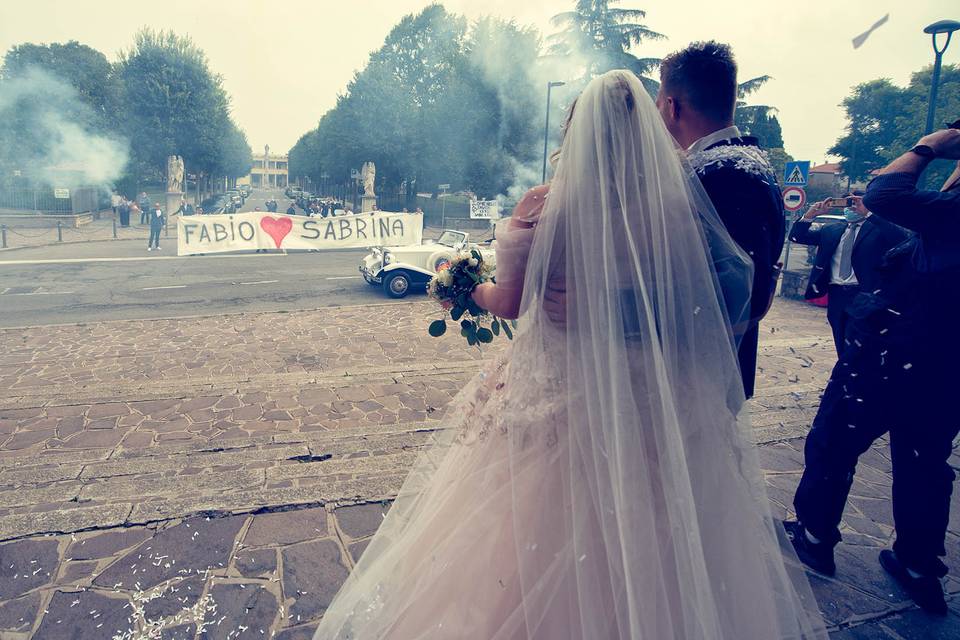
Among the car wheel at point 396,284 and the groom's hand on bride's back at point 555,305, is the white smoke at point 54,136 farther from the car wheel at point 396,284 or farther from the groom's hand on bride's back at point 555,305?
the groom's hand on bride's back at point 555,305

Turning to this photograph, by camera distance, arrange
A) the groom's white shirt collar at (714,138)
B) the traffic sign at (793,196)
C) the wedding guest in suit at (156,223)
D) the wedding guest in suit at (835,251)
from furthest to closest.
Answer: the wedding guest in suit at (156,223) < the traffic sign at (793,196) < the wedding guest in suit at (835,251) < the groom's white shirt collar at (714,138)

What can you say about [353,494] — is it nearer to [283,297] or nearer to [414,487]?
Answer: [414,487]

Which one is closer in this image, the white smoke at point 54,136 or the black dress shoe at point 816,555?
the black dress shoe at point 816,555

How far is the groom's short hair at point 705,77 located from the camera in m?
2.01

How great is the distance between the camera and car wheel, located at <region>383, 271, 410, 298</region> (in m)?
11.9

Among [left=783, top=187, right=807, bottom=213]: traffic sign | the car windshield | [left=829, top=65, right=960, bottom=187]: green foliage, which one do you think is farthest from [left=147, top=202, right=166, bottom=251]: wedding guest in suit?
[left=829, top=65, right=960, bottom=187]: green foliage

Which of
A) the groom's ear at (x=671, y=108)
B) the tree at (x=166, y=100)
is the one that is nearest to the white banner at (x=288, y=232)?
the groom's ear at (x=671, y=108)

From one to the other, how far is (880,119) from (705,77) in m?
48.4

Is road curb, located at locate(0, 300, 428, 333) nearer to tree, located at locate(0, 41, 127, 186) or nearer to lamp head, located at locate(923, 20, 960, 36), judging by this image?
lamp head, located at locate(923, 20, 960, 36)

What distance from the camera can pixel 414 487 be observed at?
246 centimetres

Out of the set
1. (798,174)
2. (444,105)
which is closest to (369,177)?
(444,105)

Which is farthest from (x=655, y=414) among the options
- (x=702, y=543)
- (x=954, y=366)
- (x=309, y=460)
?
(x=309, y=460)

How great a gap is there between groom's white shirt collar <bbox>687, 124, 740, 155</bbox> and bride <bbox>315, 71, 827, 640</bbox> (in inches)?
11.9

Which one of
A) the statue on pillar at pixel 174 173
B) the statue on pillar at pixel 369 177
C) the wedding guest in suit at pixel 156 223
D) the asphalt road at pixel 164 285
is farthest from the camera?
the statue on pillar at pixel 369 177
